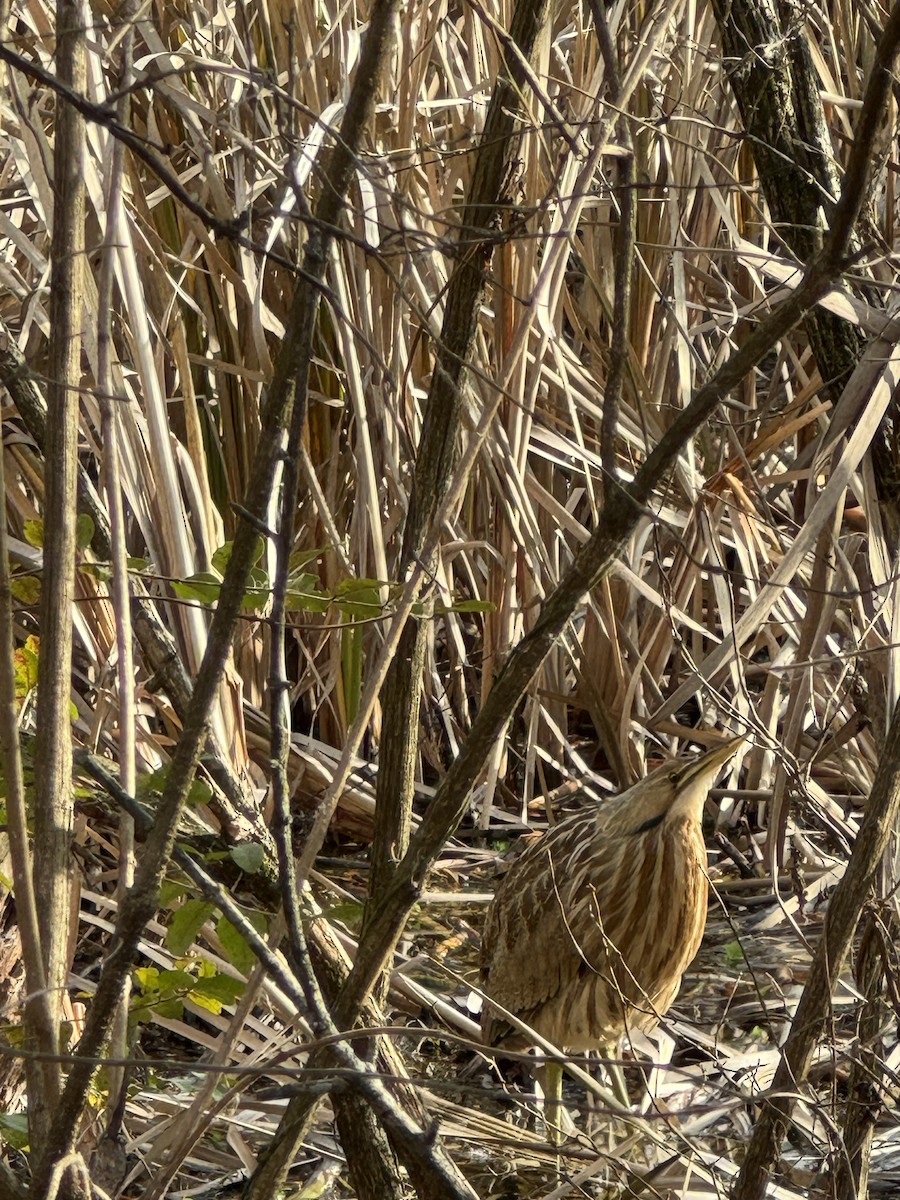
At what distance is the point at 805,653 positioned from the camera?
1.76 meters

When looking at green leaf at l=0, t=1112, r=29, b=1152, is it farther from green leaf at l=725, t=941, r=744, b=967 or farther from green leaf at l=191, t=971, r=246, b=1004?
green leaf at l=725, t=941, r=744, b=967

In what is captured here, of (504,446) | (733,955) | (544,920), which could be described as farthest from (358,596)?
(733,955)

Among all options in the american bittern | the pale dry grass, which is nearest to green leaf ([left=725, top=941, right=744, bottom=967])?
the pale dry grass

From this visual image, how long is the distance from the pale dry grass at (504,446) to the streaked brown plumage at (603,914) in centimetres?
11

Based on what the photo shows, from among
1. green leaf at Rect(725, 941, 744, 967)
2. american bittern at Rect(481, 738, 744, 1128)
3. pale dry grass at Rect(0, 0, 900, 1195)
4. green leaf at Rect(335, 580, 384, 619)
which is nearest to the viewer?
green leaf at Rect(335, 580, 384, 619)

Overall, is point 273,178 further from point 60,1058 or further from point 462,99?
point 60,1058

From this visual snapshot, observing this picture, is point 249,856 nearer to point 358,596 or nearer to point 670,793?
point 358,596

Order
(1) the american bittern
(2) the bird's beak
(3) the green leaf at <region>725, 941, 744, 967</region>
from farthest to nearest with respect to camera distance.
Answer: (3) the green leaf at <region>725, 941, 744, 967</region>
(1) the american bittern
(2) the bird's beak

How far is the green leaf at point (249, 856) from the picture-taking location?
1.17 metres

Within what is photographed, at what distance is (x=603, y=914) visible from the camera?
2.37 metres

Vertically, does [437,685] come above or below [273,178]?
below

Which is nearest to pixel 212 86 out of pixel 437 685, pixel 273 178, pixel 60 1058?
pixel 273 178

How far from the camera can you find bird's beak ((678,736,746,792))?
2011mm

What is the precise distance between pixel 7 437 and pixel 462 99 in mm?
822
